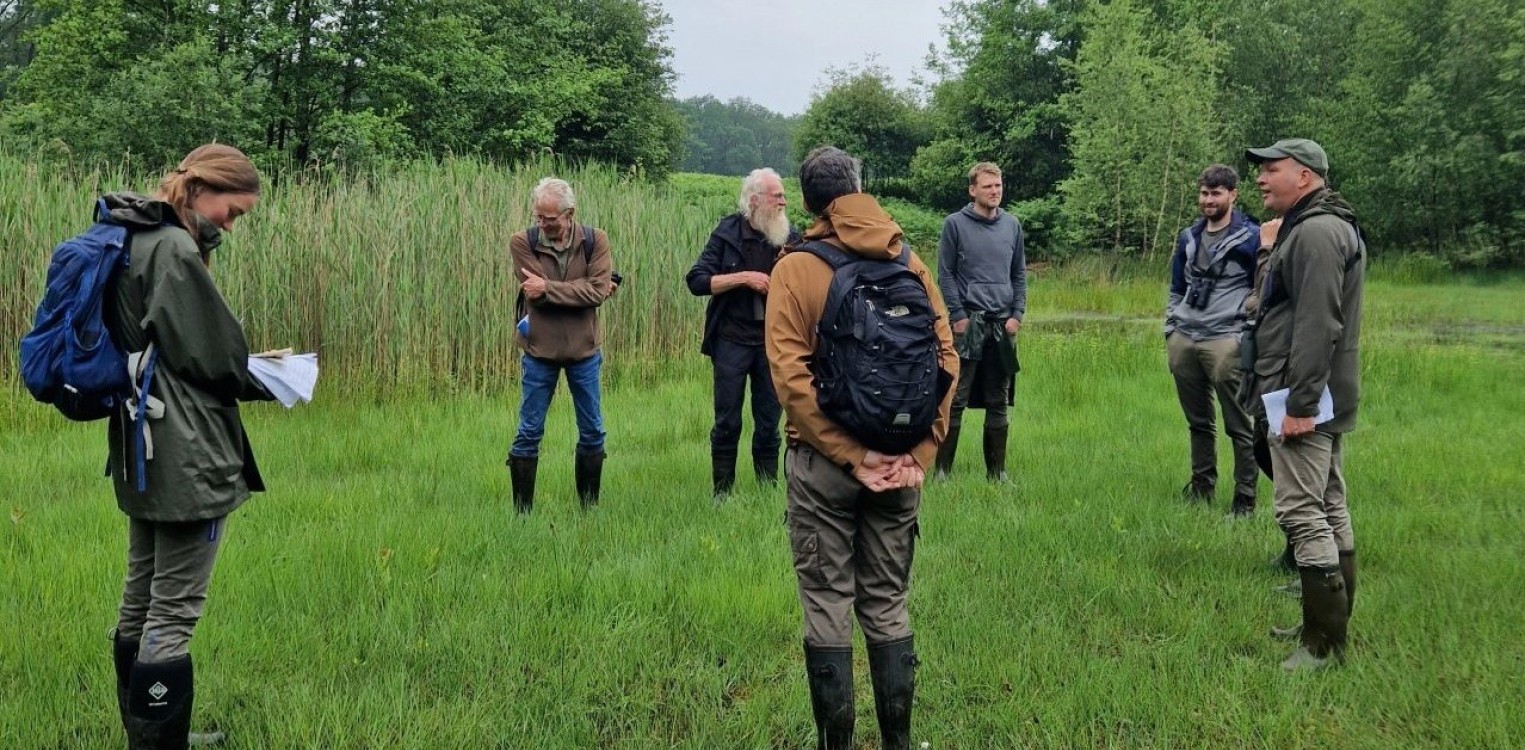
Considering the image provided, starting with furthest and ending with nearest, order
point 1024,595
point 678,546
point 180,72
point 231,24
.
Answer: point 231,24 → point 180,72 → point 678,546 → point 1024,595

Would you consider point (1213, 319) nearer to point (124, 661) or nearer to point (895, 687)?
point (895, 687)

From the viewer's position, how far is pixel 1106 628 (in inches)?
148

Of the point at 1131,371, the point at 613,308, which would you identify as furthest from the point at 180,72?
the point at 1131,371

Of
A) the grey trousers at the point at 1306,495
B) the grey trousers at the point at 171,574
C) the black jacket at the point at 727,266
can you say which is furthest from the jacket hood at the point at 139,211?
the grey trousers at the point at 1306,495

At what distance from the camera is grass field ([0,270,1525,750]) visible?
2.98 metres

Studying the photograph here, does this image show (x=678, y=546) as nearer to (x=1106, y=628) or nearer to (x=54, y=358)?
(x=1106, y=628)

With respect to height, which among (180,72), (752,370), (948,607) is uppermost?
(180,72)

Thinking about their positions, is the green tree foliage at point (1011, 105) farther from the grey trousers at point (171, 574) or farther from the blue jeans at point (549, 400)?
the grey trousers at point (171, 574)

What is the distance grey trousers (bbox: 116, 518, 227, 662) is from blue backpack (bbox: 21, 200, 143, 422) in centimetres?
40

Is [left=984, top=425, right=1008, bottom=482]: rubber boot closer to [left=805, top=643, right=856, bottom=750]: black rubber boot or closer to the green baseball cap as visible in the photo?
the green baseball cap

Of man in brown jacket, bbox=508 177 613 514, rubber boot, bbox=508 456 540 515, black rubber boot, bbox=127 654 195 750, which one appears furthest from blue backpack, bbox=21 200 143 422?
rubber boot, bbox=508 456 540 515

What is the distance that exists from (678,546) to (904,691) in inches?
81.7

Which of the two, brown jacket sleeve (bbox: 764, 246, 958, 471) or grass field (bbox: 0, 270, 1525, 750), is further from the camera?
grass field (bbox: 0, 270, 1525, 750)

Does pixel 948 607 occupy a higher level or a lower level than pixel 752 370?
lower
